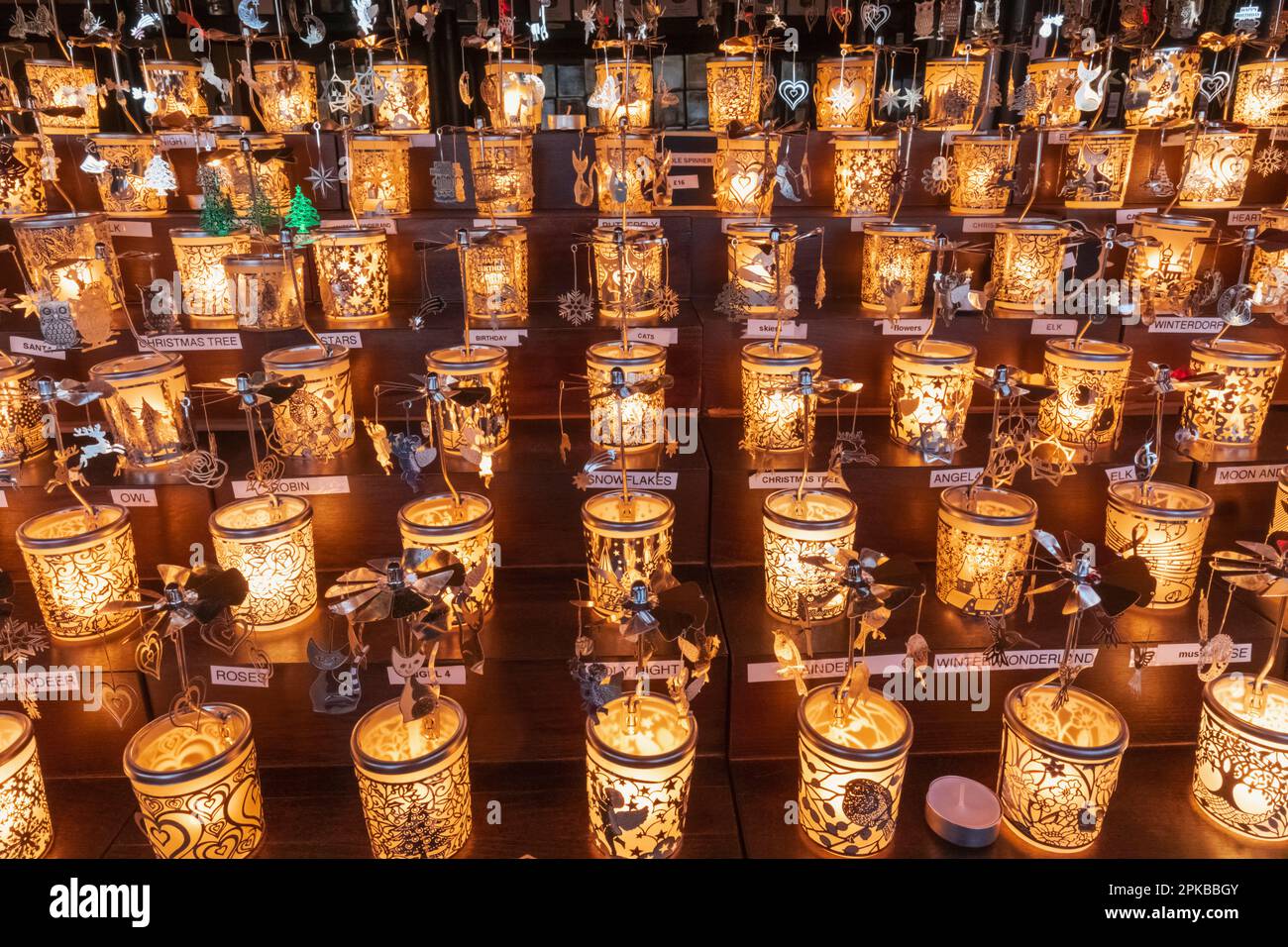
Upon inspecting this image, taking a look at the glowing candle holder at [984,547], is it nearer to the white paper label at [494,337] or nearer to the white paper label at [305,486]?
the white paper label at [494,337]

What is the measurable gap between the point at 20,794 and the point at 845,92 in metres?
2.12

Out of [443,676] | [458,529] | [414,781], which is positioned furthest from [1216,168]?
[414,781]

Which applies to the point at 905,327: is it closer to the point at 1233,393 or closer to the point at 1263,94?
the point at 1233,393

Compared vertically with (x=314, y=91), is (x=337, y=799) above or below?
below

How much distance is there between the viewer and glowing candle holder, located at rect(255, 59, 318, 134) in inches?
81.6

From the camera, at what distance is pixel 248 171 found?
6.14ft

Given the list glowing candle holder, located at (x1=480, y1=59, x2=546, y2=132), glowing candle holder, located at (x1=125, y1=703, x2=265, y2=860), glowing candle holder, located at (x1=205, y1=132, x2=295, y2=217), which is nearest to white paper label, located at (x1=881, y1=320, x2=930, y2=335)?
glowing candle holder, located at (x1=480, y1=59, x2=546, y2=132)

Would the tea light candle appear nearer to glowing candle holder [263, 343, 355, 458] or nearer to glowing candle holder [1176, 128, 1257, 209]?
glowing candle holder [263, 343, 355, 458]

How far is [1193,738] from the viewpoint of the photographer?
63.1 inches

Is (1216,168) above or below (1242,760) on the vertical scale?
above

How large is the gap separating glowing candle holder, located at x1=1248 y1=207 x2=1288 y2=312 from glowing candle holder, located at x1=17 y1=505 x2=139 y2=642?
7.38 feet

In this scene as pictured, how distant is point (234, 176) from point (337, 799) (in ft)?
4.19
